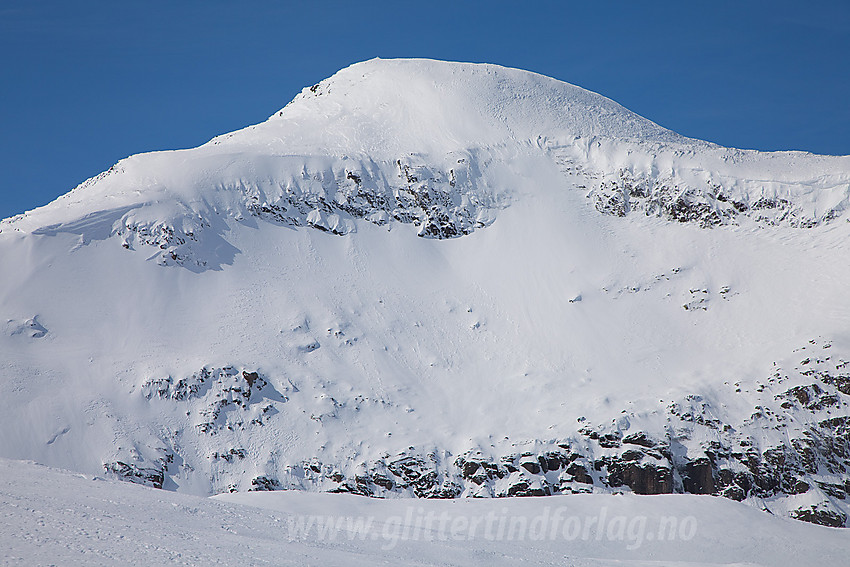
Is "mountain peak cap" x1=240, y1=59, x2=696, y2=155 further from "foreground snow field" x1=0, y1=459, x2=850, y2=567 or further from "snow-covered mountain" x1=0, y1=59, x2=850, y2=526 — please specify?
"foreground snow field" x1=0, y1=459, x2=850, y2=567

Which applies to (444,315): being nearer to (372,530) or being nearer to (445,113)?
(445,113)

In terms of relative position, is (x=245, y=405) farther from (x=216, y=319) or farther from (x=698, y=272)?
(x=698, y=272)

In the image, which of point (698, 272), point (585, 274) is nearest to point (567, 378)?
point (585, 274)

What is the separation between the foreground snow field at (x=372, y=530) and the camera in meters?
16.5

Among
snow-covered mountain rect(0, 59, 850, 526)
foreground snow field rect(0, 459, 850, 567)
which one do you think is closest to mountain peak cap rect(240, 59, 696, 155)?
snow-covered mountain rect(0, 59, 850, 526)

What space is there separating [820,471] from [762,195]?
2269cm

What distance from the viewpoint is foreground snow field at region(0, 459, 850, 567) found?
16.5 meters

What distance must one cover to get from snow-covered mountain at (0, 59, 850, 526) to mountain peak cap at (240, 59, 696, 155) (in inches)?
17.0

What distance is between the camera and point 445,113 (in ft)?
216

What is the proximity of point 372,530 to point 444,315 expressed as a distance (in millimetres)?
26649

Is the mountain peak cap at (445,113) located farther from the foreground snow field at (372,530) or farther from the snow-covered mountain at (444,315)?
the foreground snow field at (372,530)

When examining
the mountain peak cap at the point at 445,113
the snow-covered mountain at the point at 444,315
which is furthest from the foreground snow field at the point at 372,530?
the mountain peak cap at the point at 445,113

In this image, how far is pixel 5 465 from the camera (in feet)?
74.8

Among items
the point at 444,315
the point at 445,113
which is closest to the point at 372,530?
the point at 444,315
